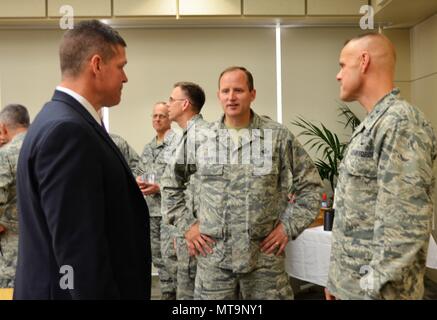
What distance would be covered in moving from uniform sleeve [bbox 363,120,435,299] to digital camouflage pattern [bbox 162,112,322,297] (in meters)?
0.81

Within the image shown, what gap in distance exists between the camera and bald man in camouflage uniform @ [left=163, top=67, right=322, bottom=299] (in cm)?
206

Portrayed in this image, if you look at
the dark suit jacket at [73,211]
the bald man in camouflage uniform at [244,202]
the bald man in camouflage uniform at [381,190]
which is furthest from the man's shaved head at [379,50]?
the dark suit jacket at [73,211]

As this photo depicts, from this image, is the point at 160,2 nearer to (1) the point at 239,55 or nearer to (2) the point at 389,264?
(1) the point at 239,55

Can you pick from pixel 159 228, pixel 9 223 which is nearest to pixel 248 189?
pixel 9 223

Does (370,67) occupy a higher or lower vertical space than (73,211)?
higher

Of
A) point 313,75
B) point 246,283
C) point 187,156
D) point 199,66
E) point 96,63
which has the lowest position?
point 246,283

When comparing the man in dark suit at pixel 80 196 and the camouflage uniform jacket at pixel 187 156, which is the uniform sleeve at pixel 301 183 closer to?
the camouflage uniform jacket at pixel 187 156

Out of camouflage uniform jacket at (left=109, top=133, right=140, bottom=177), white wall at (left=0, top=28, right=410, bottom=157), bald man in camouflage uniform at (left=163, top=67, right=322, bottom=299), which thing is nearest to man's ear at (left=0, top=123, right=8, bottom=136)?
bald man in camouflage uniform at (left=163, top=67, right=322, bottom=299)

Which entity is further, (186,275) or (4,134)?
(186,275)

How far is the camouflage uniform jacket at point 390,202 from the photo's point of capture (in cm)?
126

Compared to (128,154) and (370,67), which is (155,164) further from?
(370,67)

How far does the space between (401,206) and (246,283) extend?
3.22 ft

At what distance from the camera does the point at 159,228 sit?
3.56 metres

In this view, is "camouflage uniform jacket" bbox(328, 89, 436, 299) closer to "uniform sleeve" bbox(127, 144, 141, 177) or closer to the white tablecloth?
the white tablecloth
